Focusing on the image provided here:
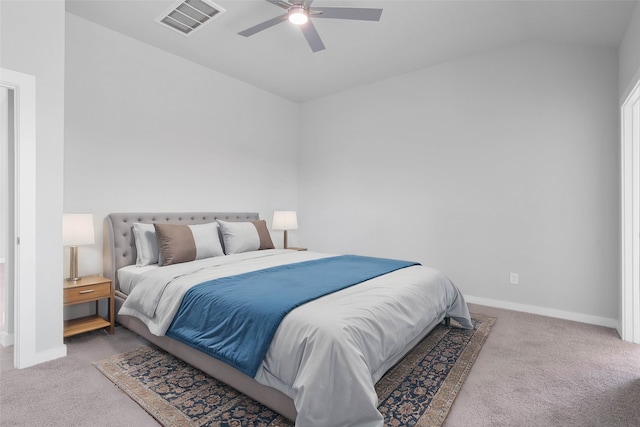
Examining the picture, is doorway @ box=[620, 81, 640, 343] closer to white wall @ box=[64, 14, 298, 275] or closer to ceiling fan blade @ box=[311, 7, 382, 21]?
ceiling fan blade @ box=[311, 7, 382, 21]

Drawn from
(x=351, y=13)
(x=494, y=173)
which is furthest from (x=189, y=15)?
(x=494, y=173)

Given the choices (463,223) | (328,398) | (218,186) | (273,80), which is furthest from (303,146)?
(328,398)

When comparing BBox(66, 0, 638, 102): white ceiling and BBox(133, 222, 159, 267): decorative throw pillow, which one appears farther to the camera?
BBox(133, 222, 159, 267): decorative throw pillow

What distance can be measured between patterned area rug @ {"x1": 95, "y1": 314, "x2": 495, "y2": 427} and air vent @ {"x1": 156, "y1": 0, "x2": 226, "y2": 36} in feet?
9.58

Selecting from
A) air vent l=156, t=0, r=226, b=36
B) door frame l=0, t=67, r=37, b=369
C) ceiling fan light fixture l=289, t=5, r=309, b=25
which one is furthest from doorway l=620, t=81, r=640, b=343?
door frame l=0, t=67, r=37, b=369

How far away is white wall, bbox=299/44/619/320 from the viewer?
11.0 ft

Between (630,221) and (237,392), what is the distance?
11.4ft

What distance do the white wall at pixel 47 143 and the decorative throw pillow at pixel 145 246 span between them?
76 centimetres

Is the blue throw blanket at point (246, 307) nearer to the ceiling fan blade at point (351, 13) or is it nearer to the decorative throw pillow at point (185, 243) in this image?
the decorative throw pillow at point (185, 243)

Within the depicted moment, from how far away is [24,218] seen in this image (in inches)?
94.7

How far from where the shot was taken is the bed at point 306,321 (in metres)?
1.58

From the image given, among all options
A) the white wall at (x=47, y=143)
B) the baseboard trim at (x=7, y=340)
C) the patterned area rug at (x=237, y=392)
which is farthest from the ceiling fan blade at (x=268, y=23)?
the baseboard trim at (x=7, y=340)

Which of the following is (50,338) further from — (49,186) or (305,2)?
(305,2)

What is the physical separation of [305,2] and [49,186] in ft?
7.69
